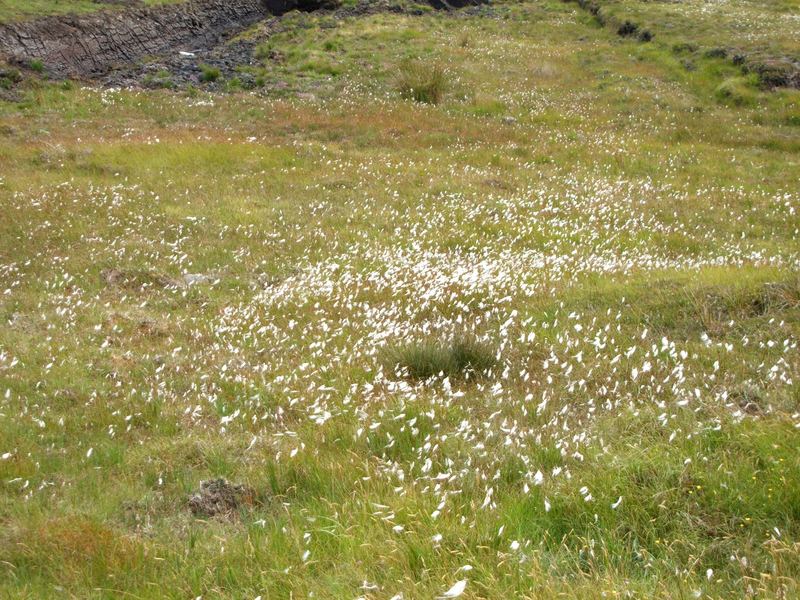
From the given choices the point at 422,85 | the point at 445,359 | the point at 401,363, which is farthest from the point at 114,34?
the point at 445,359

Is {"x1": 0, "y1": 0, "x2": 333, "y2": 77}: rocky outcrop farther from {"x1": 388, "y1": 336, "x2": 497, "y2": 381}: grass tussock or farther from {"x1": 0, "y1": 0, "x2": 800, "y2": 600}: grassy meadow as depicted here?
{"x1": 388, "y1": 336, "x2": 497, "y2": 381}: grass tussock

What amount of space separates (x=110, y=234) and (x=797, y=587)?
13.2 meters

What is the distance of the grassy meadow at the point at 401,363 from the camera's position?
395cm

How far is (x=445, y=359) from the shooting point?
705cm

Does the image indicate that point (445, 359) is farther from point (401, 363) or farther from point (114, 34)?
point (114, 34)

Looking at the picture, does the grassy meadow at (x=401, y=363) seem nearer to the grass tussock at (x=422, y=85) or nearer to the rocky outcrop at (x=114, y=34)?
the grass tussock at (x=422, y=85)

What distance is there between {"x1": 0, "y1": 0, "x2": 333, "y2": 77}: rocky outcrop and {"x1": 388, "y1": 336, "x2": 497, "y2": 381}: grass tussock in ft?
95.3

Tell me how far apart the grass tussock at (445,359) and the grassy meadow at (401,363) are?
32mm

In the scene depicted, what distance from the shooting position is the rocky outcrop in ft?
103

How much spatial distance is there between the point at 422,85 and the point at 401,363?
21.2 metres

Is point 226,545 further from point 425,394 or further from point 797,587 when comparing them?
point 797,587

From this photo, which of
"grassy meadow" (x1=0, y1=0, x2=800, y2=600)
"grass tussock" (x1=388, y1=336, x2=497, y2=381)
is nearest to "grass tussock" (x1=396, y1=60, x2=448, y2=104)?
"grassy meadow" (x1=0, y1=0, x2=800, y2=600)

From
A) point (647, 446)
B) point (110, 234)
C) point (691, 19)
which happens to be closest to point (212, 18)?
point (691, 19)

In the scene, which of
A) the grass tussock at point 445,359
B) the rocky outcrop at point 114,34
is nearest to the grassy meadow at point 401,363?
the grass tussock at point 445,359
